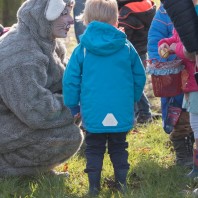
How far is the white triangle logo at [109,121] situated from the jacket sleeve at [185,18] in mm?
924

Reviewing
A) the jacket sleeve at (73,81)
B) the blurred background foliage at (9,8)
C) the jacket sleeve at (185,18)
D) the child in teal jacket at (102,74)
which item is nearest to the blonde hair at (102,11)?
the child in teal jacket at (102,74)

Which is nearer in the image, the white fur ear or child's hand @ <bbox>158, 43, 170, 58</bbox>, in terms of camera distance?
child's hand @ <bbox>158, 43, 170, 58</bbox>

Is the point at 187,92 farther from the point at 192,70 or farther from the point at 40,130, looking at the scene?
the point at 40,130

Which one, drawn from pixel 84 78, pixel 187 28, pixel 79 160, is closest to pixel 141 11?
pixel 79 160

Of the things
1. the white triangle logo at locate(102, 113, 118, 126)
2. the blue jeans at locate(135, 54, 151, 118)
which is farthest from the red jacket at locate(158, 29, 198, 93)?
the blue jeans at locate(135, 54, 151, 118)

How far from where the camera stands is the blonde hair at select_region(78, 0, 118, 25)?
4.13 meters

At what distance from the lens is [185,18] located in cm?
342

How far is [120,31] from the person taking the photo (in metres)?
4.12

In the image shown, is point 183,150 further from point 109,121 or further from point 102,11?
point 102,11

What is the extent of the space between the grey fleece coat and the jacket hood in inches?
22.0

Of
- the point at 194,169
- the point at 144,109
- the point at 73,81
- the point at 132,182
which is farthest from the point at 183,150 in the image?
the point at 144,109

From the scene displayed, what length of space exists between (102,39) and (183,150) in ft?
4.91

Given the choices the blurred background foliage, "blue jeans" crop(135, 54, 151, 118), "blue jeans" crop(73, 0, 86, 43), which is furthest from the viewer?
the blurred background foliage

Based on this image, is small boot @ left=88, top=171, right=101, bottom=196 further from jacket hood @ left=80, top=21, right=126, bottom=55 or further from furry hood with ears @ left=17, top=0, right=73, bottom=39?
furry hood with ears @ left=17, top=0, right=73, bottom=39
